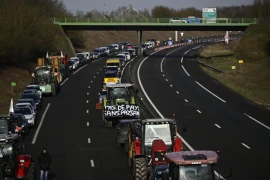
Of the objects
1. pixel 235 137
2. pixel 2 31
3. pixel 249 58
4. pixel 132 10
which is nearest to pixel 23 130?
pixel 235 137

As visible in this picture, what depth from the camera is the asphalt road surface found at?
30766 mm

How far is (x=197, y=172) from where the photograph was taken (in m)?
16.6

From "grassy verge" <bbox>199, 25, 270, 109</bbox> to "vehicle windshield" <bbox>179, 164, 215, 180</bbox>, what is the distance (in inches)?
Result: 1448

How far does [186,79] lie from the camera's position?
73.1m

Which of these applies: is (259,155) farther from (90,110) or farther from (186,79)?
(186,79)

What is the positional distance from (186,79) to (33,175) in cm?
5236

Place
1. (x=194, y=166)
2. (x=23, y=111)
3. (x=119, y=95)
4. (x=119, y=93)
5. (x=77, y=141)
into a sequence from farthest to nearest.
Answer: (x=23, y=111) → (x=119, y=93) → (x=119, y=95) → (x=77, y=141) → (x=194, y=166)

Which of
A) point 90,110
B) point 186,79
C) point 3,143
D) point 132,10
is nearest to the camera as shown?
point 3,143

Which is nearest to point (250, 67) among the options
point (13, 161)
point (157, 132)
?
point (157, 132)

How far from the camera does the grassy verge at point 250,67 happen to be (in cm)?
6188

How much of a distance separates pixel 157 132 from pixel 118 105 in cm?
1543

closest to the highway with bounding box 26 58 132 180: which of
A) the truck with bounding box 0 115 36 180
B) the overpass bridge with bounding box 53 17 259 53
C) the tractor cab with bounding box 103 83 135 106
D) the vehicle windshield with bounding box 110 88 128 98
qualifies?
the tractor cab with bounding box 103 83 135 106

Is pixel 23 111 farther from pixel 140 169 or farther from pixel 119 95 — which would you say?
pixel 140 169

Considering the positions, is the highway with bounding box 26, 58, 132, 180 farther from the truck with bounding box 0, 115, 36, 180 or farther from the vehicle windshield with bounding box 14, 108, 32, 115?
the truck with bounding box 0, 115, 36, 180
